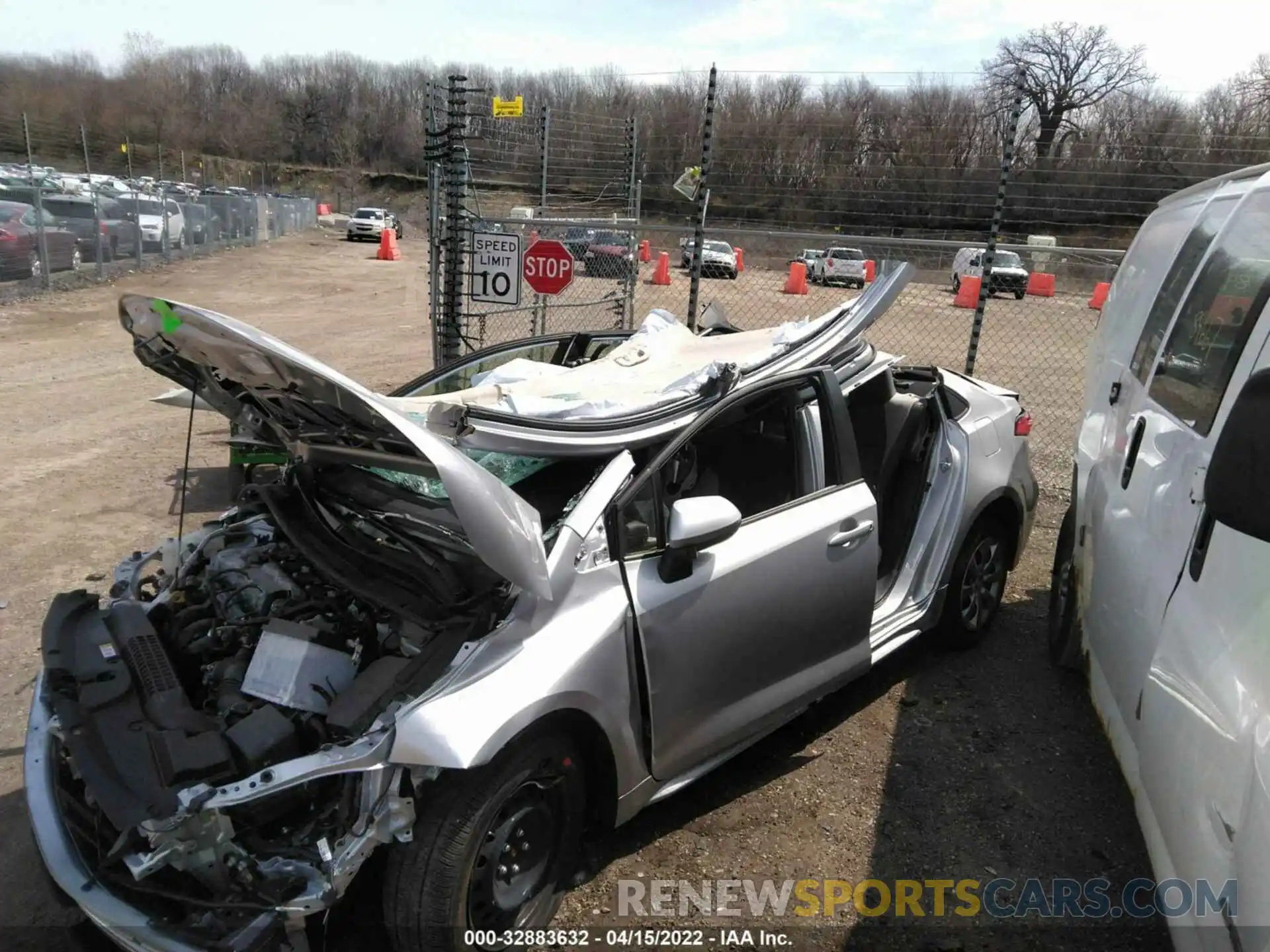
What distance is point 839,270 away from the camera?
2089cm

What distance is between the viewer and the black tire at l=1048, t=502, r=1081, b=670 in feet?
13.9

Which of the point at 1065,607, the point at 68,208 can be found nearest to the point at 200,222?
the point at 68,208

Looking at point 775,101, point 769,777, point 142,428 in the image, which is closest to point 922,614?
point 769,777

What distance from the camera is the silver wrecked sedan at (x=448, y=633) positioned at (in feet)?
7.41

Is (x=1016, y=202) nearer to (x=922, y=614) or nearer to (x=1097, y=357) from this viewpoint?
(x=1097, y=357)

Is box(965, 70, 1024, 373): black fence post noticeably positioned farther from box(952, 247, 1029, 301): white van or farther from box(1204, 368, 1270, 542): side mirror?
box(1204, 368, 1270, 542): side mirror

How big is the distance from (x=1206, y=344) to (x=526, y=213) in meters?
9.02

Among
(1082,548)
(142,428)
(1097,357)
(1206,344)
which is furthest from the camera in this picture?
(142,428)

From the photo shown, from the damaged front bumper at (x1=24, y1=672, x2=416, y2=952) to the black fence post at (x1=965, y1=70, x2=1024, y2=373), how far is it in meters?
5.64

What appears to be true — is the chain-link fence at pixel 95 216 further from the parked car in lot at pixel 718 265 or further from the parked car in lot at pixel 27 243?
the parked car in lot at pixel 718 265

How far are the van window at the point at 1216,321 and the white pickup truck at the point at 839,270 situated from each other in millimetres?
15710

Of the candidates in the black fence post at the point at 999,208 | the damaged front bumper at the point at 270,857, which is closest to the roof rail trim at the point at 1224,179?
the black fence post at the point at 999,208

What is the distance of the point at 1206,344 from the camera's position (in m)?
3.00

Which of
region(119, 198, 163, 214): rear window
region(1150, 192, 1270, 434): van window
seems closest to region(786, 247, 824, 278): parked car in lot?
region(119, 198, 163, 214): rear window
